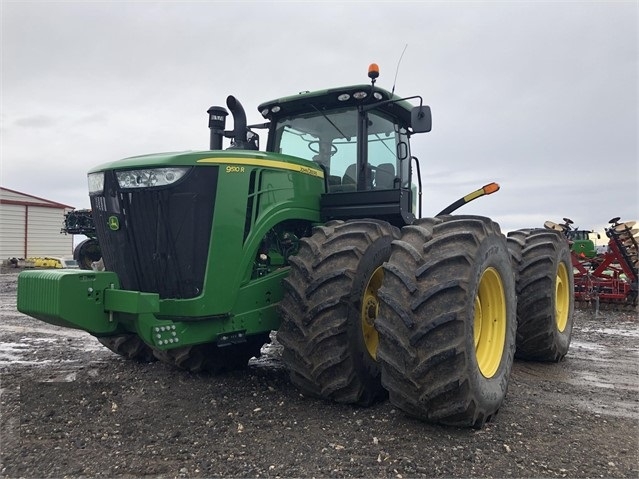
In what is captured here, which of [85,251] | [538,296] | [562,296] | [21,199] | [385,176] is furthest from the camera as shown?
[21,199]

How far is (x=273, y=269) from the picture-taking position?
473 cm

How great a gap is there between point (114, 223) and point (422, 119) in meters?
2.79

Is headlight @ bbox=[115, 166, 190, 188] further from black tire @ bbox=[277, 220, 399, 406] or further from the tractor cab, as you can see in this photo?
the tractor cab

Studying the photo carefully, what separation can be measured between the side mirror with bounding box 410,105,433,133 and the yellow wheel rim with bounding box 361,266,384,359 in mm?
1357

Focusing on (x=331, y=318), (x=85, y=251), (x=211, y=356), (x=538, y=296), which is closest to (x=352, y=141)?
(x=331, y=318)

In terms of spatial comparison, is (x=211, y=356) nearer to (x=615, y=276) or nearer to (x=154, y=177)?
(x=154, y=177)

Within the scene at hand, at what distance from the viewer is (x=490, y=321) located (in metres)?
4.47

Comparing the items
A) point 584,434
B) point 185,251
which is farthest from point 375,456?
point 185,251

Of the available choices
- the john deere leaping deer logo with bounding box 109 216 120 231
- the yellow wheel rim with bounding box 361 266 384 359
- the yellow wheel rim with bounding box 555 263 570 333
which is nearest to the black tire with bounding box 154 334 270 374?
the yellow wheel rim with bounding box 361 266 384 359

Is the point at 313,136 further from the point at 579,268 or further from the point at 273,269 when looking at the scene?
the point at 579,268

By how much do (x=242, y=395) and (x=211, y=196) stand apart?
5.82 feet

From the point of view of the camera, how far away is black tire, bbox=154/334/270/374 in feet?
17.0

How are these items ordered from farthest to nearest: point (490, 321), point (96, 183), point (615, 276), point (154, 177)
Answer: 1. point (615, 276)
2. point (490, 321)
3. point (96, 183)
4. point (154, 177)

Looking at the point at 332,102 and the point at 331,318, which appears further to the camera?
the point at 332,102
